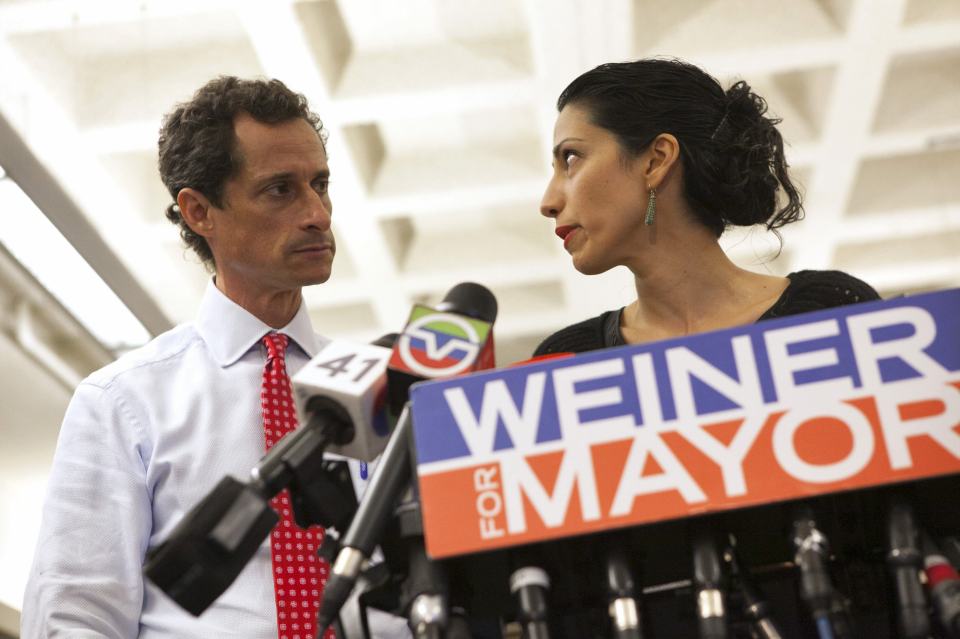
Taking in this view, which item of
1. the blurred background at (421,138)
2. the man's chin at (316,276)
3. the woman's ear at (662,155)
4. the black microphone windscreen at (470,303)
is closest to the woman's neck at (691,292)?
the woman's ear at (662,155)

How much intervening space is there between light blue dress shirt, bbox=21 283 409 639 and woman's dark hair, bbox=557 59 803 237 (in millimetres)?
557

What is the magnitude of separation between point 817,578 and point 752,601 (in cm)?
8

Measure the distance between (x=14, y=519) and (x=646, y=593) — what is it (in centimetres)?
632

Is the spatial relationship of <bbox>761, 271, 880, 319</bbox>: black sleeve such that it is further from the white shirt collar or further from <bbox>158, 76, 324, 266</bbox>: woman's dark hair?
<bbox>158, 76, 324, 266</bbox>: woman's dark hair

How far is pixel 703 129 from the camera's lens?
1615 mm

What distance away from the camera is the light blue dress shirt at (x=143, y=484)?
133 centimetres

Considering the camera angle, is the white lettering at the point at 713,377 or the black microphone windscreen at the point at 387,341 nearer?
the white lettering at the point at 713,377

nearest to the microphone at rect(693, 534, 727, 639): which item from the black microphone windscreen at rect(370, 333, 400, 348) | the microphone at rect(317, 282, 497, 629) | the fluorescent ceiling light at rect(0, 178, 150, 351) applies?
the microphone at rect(317, 282, 497, 629)

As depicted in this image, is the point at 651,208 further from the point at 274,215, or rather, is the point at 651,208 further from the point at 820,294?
the point at 274,215

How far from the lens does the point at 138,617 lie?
137 centimetres

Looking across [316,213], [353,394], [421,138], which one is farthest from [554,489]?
[421,138]

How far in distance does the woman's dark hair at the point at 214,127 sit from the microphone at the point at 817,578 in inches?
47.7

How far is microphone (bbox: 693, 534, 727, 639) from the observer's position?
79 cm

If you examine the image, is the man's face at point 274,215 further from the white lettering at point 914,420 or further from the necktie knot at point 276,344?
the white lettering at point 914,420
